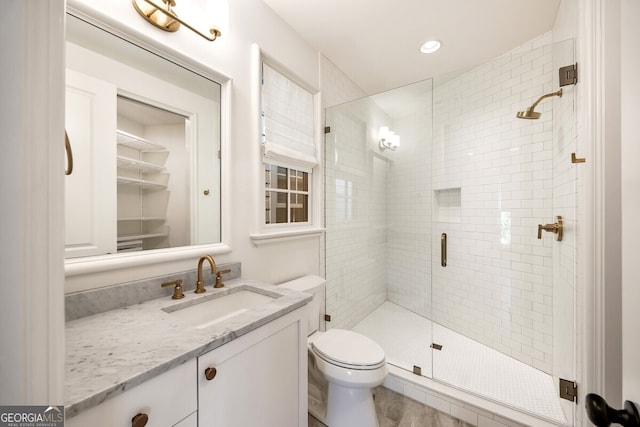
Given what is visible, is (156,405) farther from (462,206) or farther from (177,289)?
(462,206)

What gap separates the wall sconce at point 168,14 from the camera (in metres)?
1.10

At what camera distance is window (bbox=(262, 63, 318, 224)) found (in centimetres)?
176

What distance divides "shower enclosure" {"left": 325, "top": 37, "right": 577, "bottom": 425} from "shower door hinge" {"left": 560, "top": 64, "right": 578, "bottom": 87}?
0.40 metres

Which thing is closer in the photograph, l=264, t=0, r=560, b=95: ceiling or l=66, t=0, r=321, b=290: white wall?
l=66, t=0, r=321, b=290: white wall

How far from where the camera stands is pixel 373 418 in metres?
1.43

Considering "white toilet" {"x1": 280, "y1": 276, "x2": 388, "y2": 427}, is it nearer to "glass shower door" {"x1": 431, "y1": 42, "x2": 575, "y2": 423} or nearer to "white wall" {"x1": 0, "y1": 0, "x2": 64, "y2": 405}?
"glass shower door" {"x1": 431, "y1": 42, "x2": 575, "y2": 423}

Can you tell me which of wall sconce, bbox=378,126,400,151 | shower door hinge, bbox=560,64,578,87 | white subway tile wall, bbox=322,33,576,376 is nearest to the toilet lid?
white subway tile wall, bbox=322,33,576,376

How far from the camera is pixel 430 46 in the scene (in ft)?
7.01

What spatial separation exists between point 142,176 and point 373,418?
174 cm

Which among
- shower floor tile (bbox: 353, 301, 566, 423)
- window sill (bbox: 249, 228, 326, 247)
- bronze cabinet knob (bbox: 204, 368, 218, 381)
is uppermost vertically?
→ window sill (bbox: 249, 228, 326, 247)

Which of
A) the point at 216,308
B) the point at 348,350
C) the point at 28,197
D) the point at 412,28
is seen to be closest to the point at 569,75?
the point at 412,28

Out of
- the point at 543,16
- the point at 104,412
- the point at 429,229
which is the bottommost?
the point at 104,412

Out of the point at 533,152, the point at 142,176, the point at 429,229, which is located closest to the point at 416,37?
the point at 533,152

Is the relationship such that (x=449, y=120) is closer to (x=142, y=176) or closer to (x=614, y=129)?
(x=614, y=129)
